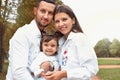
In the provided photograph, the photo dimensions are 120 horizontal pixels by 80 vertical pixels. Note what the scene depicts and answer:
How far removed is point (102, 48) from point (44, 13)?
71.0 metres

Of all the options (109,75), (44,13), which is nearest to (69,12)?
(44,13)

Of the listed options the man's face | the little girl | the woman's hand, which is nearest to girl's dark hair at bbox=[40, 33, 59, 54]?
the little girl

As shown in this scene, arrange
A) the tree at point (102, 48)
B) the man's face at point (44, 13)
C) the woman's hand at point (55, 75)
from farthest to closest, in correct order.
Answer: the tree at point (102, 48)
the man's face at point (44, 13)
the woman's hand at point (55, 75)

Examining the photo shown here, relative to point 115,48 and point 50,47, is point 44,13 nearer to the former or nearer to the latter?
point 50,47

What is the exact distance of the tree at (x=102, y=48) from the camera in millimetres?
74812

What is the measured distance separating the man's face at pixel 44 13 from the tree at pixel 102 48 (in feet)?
228

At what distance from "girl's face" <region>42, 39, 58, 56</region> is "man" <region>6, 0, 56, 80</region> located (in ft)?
0.26

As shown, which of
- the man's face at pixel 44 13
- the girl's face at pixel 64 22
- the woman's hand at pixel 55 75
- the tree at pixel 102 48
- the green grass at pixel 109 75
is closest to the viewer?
the woman's hand at pixel 55 75

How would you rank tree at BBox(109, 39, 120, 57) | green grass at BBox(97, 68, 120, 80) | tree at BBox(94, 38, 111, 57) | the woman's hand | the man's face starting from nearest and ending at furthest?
Result: 1. the woman's hand
2. the man's face
3. green grass at BBox(97, 68, 120, 80)
4. tree at BBox(94, 38, 111, 57)
5. tree at BBox(109, 39, 120, 57)

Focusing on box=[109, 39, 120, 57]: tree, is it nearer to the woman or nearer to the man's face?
the man's face

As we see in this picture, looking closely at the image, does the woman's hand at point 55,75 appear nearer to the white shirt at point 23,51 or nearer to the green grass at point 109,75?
the white shirt at point 23,51

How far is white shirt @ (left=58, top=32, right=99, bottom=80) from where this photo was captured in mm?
4523

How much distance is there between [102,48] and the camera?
75500 millimetres

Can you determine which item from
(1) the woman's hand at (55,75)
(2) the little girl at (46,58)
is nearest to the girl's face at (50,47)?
(2) the little girl at (46,58)
